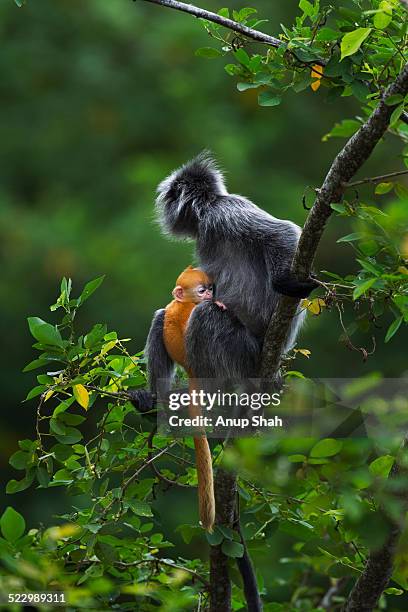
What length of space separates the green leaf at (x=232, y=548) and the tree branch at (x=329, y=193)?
1.76ft

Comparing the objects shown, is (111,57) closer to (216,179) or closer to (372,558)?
(216,179)

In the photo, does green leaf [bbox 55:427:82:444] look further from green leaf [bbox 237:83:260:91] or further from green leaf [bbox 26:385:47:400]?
green leaf [bbox 237:83:260:91]

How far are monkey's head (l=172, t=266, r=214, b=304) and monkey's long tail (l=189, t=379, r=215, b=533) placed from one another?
26.8 inches

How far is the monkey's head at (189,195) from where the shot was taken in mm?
3832

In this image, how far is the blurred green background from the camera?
9.94m

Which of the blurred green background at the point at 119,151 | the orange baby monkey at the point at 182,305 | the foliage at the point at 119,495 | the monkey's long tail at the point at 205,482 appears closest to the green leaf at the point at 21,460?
the foliage at the point at 119,495

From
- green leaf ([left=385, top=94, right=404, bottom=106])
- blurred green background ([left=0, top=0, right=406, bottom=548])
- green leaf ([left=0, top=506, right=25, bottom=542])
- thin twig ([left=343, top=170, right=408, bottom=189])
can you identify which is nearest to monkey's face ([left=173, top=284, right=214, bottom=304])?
thin twig ([left=343, top=170, right=408, bottom=189])

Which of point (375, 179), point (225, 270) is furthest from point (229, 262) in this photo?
point (375, 179)

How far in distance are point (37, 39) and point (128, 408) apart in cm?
1051

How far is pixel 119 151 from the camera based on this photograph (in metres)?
12.1

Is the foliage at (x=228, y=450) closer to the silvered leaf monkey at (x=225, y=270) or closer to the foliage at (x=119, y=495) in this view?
the foliage at (x=119, y=495)

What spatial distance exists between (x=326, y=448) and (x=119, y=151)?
10.7 metres

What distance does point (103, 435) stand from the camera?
298cm

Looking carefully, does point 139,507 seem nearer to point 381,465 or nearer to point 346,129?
point 381,465
